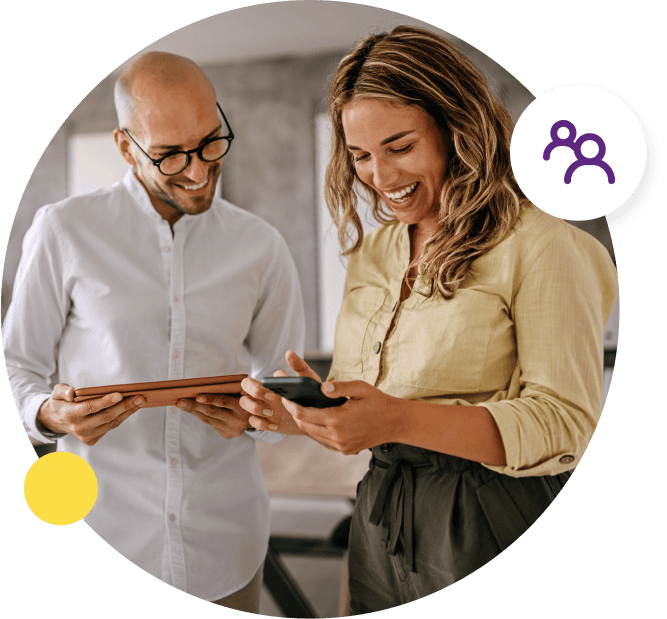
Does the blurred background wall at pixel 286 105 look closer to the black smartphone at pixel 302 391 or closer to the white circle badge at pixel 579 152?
the white circle badge at pixel 579 152

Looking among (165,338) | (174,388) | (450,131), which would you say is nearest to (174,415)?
(174,388)

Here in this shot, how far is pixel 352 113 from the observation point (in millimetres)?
1655

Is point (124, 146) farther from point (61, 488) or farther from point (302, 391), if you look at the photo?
point (61, 488)

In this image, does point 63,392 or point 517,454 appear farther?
point 63,392

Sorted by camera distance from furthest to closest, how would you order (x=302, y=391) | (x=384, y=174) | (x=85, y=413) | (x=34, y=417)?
(x=34, y=417)
(x=85, y=413)
(x=384, y=174)
(x=302, y=391)

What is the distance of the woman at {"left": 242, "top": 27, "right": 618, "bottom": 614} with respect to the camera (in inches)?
63.1

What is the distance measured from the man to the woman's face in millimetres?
289

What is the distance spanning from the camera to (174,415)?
5.82ft

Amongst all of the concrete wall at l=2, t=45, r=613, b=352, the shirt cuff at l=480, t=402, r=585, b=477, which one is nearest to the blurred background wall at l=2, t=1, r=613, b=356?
the concrete wall at l=2, t=45, r=613, b=352

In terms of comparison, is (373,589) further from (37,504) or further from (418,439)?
(37,504)

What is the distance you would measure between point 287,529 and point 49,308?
0.82m

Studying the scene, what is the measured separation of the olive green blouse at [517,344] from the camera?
160 centimetres

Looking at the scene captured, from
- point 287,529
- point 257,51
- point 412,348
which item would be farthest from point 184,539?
point 257,51

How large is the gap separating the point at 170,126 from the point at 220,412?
2.30 feet
